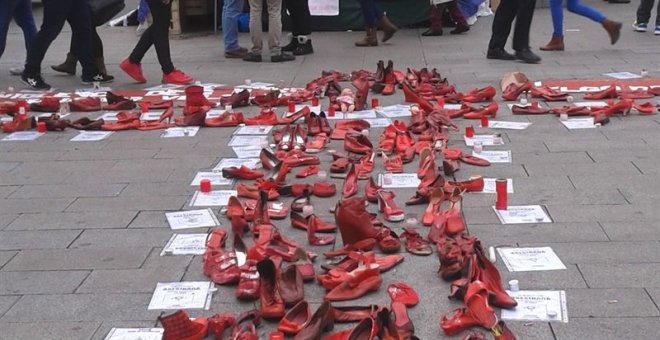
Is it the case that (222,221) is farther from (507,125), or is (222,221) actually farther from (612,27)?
(612,27)

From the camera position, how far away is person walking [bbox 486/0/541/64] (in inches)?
378

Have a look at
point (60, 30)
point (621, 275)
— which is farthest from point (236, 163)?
point (60, 30)

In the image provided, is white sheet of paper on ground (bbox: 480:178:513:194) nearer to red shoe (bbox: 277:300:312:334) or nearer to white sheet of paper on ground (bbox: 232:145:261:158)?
white sheet of paper on ground (bbox: 232:145:261:158)

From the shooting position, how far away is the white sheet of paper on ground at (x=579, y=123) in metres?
6.60

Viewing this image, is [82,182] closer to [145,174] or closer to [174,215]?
[145,174]

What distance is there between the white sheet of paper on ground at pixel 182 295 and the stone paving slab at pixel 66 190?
1623 millimetres

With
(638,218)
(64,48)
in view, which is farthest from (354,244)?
(64,48)

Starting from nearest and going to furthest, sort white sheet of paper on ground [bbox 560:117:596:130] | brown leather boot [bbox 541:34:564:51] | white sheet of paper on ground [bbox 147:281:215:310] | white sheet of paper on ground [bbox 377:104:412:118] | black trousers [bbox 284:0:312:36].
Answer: white sheet of paper on ground [bbox 147:281:215:310]
white sheet of paper on ground [bbox 560:117:596:130]
white sheet of paper on ground [bbox 377:104:412:118]
brown leather boot [bbox 541:34:564:51]
black trousers [bbox 284:0:312:36]

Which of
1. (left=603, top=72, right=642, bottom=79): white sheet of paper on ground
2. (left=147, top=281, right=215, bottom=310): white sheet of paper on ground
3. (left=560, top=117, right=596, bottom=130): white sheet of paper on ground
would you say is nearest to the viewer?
(left=147, top=281, right=215, bottom=310): white sheet of paper on ground

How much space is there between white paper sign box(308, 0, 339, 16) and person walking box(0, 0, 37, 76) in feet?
14.5

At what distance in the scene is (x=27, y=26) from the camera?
9359mm

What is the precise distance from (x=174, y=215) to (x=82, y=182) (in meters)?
1.07

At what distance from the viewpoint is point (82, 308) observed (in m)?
3.74

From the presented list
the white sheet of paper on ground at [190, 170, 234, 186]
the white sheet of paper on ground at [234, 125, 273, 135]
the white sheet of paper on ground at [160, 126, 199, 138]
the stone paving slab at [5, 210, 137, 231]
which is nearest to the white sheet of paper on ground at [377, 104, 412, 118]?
the white sheet of paper on ground at [234, 125, 273, 135]
